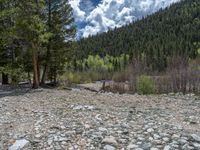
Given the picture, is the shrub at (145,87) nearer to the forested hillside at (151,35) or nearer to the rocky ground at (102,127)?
the rocky ground at (102,127)

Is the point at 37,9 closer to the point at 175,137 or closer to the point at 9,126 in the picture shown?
the point at 9,126

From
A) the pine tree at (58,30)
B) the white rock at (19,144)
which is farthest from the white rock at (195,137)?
the pine tree at (58,30)

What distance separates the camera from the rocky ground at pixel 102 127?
7.60m

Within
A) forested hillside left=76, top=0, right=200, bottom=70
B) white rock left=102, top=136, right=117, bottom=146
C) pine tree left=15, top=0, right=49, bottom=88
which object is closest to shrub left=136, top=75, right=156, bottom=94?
pine tree left=15, top=0, right=49, bottom=88

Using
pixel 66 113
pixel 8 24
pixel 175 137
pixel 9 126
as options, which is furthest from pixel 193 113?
pixel 8 24

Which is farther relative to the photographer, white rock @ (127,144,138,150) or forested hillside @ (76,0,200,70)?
forested hillside @ (76,0,200,70)

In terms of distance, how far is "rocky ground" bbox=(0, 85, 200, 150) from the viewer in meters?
7.60

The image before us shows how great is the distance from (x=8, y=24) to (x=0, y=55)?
294 centimetres

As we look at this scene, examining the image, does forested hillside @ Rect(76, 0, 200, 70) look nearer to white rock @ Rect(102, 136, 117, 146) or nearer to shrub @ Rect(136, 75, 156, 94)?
shrub @ Rect(136, 75, 156, 94)

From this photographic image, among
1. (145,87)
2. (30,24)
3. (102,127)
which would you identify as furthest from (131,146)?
(30,24)

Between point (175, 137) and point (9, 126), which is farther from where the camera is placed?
point (9, 126)

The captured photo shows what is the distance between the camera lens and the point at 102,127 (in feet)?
28.4

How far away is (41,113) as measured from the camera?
437 inches

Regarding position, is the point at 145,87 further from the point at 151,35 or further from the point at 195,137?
the point at 151,35
